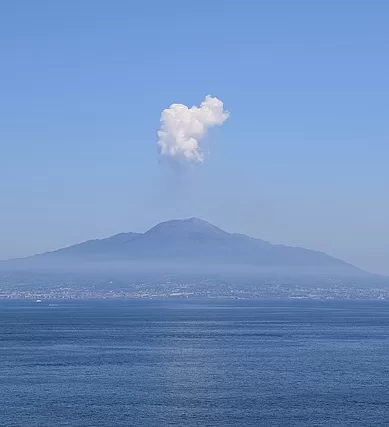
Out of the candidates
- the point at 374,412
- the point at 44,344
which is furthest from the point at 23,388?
the point at 44,344

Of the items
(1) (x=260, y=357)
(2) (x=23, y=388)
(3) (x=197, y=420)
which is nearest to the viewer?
(3) (x=197, y=420)

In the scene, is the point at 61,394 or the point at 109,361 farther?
the point at 109,361

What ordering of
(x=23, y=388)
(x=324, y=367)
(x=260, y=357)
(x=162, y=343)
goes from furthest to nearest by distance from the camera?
(x=162, y=343) < (x=260, y=357) < (x=324, y=367) < (x=23, y=388)

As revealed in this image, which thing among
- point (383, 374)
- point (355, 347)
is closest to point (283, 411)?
point (383, 374)

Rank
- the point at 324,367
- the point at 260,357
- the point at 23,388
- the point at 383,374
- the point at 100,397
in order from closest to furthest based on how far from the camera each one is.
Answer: the point at 100,397
the point at 23,388
the point at 383,374
the point at 324,367
the point at 260,357

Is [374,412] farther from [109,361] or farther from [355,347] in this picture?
[355,347]

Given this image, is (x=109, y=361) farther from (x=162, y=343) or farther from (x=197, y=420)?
(x=197, y=420)

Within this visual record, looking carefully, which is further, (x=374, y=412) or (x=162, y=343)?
(x=162, y=343)

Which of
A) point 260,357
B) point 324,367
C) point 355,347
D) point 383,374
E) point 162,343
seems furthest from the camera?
point 162,343

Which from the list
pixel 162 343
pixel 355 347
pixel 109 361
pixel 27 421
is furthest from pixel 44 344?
pixel 27 421
